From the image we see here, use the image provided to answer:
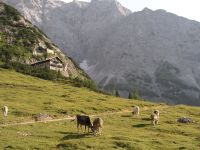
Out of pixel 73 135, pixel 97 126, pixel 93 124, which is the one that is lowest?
pixel 73 135

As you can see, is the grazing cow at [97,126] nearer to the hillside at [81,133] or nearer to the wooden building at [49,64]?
the hillside at [81,133]

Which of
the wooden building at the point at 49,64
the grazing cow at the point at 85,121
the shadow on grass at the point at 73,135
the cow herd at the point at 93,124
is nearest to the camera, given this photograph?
the shadow on grass at the point at 73,135

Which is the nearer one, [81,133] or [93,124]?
[93,124]

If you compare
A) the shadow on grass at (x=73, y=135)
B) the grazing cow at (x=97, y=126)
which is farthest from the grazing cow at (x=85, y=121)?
the shadow on grass at (x=73, y=135)

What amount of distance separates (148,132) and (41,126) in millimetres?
14456

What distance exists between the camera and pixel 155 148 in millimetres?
49344

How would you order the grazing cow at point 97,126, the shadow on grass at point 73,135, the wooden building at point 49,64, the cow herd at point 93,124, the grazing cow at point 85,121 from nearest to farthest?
the shadow on grass at point 73,135 < the grazing cow at point 97,126 < the cow herd at point 93,124 < the grazing cow at point 85,121 < the wooden building at point 49,64

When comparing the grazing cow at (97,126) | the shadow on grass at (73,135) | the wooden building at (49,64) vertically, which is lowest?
the shadow on grass at (73,135)

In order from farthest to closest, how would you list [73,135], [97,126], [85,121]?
[85,121] < [97,126] < [73,135]

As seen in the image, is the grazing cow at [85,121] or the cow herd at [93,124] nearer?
the cow herd at [93,124]

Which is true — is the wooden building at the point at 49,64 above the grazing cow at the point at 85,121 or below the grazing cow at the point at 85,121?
above

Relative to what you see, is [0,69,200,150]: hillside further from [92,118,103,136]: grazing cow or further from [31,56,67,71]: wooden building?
[31,56,67,71]: wooden building

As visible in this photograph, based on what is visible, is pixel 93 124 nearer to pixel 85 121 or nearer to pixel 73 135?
pixel 85 121

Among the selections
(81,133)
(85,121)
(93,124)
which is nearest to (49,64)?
(85,121)
